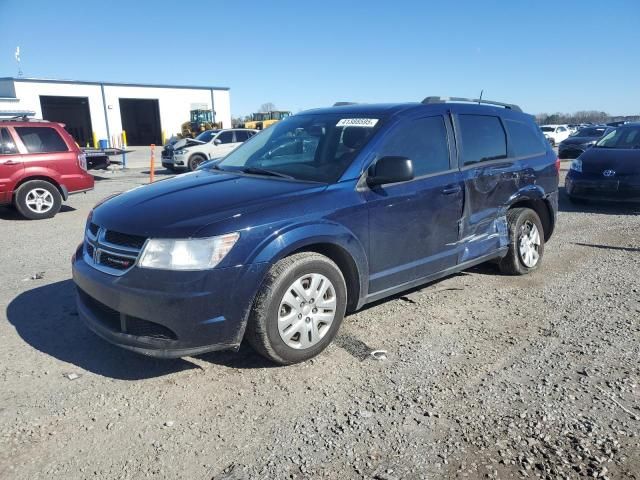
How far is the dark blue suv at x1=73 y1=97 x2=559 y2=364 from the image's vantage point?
9.66 feet

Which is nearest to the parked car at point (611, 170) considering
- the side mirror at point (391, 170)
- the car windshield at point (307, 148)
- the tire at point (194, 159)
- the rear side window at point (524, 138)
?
the rear side window at point (524, 138)

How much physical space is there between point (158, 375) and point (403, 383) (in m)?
1.63

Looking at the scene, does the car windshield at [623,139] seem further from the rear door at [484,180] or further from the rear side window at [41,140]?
the rear side window at [41,140]

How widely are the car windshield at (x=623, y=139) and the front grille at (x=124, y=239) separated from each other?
955 centimetres

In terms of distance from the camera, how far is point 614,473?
235 centimetres

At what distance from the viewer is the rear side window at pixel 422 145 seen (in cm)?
392

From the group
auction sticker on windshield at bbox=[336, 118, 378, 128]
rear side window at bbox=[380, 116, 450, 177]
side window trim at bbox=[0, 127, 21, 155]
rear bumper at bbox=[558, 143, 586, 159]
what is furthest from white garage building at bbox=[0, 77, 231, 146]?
rear side window at bbox=[380, 116, 450, 177]

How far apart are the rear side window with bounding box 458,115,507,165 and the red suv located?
25.3 feet

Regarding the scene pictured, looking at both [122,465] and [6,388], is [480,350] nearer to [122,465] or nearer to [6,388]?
[122,465]

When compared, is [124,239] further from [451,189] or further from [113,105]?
[113,105]

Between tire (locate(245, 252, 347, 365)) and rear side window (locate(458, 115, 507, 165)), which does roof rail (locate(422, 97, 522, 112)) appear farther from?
tire (locate(245, 252, 347, 365))

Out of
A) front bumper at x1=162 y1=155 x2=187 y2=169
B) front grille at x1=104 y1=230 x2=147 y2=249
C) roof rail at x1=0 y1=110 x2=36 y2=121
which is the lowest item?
front bumper at x1=162 y1=155 x2=187 y2=169

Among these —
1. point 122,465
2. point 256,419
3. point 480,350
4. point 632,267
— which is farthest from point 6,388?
point 632,267

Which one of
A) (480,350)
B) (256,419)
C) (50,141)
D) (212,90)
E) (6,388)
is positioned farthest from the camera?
(212,90)
